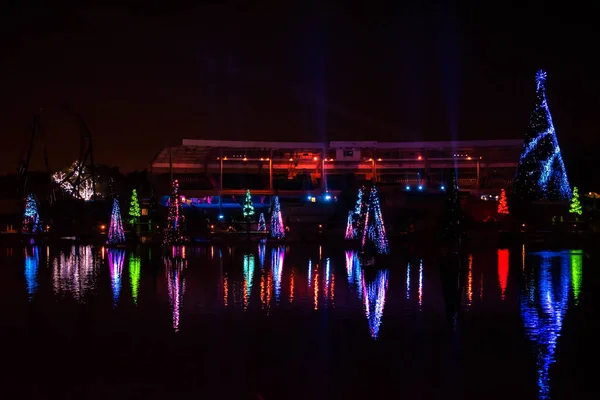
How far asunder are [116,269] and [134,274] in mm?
1846

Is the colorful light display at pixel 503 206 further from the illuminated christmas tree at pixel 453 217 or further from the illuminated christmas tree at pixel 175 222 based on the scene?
the illuminated christmas tree at pixel 175 222

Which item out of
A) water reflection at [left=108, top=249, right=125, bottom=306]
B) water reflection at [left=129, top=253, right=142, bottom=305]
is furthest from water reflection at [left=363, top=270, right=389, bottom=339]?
water reflection at [left=108, top=249, right=125, bottom=306]

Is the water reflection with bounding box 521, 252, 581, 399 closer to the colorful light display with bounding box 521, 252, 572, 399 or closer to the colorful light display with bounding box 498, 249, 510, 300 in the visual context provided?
the colorful light display with bounding box 521, 252, 572, 399

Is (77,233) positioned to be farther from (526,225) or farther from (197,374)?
(197,374)

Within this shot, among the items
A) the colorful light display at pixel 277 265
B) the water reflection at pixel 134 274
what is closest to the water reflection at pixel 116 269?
the water reflection at pixel 134 274

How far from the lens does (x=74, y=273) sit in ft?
68.0

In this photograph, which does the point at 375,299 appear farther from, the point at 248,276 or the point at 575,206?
the point at 575,206

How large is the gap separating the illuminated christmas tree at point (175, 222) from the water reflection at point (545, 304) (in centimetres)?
1433

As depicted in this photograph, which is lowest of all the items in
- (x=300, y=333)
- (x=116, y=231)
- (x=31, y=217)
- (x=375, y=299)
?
(x=300, y=333)

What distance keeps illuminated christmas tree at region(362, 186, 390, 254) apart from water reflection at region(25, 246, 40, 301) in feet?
32.7

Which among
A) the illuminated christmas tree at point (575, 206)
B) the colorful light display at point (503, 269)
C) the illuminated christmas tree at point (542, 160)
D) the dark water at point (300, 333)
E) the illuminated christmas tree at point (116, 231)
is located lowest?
the dark water at point (300, 333)

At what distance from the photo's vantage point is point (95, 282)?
60.5 ft

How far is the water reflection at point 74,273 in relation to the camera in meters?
16.9

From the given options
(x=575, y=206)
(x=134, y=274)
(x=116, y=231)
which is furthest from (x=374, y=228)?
(x=575, y=206)
